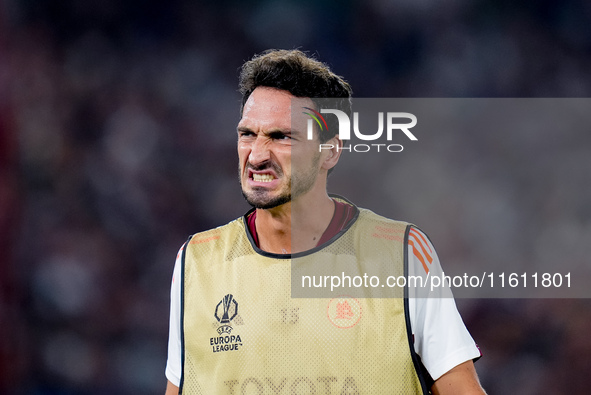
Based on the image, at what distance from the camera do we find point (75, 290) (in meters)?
3.42

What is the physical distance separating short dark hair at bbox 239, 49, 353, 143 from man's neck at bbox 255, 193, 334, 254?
0.68ft

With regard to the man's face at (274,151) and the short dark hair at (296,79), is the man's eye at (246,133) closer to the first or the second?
the man's face at (274,151)

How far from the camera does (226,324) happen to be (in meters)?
2.14

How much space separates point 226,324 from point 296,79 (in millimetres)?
755

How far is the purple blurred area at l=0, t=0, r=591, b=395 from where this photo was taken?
3281mm

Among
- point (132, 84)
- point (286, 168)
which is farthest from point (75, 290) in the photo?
point (286, 168)

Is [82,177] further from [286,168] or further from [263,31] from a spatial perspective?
[286,168]

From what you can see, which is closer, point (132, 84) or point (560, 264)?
point (560, 264)

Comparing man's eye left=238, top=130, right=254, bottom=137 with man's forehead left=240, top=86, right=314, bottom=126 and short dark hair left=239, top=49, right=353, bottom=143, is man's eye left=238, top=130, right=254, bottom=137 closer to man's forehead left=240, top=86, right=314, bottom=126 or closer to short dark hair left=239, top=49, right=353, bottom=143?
man's forehead left=240, top=86, right=314, bottom=126

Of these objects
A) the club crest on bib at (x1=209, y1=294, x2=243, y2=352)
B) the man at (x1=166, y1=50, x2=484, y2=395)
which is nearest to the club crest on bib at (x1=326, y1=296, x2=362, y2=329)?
the man at (x1=166, y1=50, x2=484, y2=395)

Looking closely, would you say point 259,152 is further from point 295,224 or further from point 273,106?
point 295,224

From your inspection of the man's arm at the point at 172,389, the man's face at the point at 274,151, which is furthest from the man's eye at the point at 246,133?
the man's arm at the point at 172,389

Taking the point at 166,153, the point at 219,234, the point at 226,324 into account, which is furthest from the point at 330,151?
the point at 166,153

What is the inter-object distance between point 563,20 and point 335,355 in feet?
6.87
